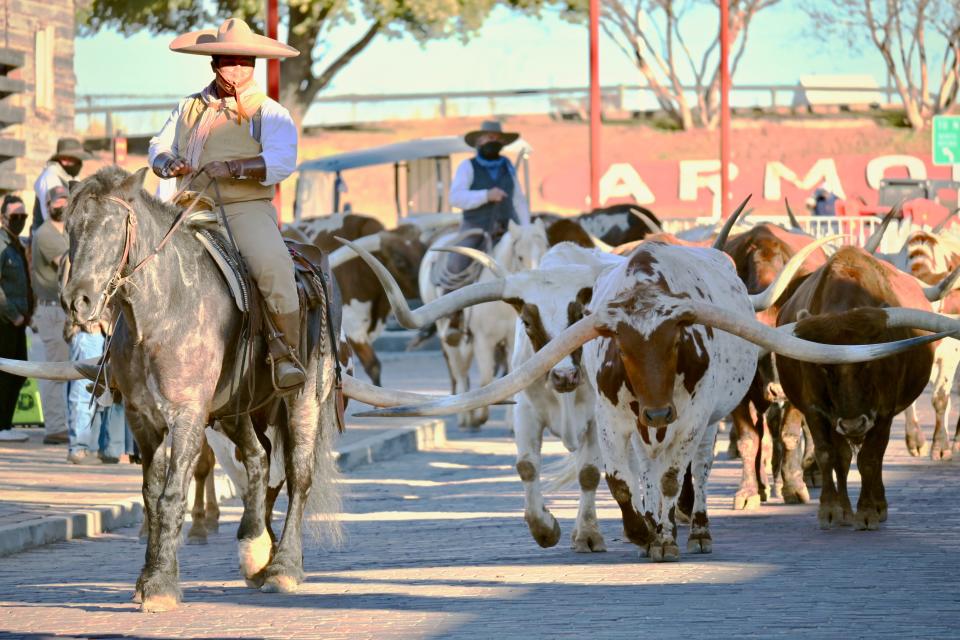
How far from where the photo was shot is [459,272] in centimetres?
1922

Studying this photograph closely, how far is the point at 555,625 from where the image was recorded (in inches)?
310

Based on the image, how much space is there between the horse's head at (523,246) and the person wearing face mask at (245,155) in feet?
24.7

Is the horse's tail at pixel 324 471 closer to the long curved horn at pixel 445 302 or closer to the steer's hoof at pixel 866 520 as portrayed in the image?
the long curved horn at pixel 445 302

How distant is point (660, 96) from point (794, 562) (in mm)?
59469

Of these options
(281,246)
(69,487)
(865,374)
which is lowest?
(69,487)

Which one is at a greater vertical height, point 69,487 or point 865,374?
point 865,374

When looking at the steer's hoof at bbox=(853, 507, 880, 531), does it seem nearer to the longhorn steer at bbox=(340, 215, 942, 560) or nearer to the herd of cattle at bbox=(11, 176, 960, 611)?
the herd of cattle at bbox=(11, 176, 960, 611)

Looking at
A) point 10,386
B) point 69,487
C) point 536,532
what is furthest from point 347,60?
point 536,532

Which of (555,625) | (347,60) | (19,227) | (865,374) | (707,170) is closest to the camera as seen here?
(555,625)

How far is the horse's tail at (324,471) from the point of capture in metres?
9.89

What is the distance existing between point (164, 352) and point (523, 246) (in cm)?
872

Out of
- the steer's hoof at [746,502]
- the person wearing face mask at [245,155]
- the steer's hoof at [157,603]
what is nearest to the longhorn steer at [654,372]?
the person wearing face mask at [245,155]

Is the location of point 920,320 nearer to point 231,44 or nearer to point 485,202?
point 231,44

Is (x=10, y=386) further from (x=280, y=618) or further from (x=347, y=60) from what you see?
(x=347, y=60)
